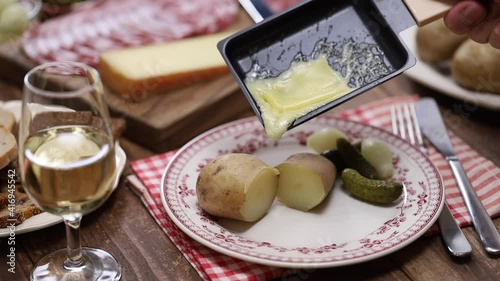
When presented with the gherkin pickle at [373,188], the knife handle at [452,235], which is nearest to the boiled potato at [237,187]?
the gherkin pickle at [373,188]

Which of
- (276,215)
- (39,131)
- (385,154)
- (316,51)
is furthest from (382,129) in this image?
(39,131)

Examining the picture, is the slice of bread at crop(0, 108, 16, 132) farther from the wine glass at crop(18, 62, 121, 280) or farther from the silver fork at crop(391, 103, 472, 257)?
the silver fork at crop(391, 103, 472, 257)

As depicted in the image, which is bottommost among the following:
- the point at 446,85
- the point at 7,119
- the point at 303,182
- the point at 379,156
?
the point at 446,85

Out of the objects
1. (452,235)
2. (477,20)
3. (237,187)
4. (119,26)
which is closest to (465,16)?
(477,20)

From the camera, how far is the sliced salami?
1.92 meters

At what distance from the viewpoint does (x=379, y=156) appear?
1.42 m

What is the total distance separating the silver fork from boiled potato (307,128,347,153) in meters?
0.18

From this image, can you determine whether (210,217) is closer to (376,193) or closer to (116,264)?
(116,264)

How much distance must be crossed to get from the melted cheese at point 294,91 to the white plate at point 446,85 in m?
0.38

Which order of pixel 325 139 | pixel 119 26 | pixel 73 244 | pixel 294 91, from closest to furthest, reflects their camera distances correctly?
pixel 73 244 < pixel 294 91 < pixel 325 139 < pixel 119 26

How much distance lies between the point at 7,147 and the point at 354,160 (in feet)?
2.10

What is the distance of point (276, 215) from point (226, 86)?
529mm

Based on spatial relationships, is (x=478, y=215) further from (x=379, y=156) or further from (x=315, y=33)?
(x=315, y=33)

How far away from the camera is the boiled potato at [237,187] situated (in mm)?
1230
